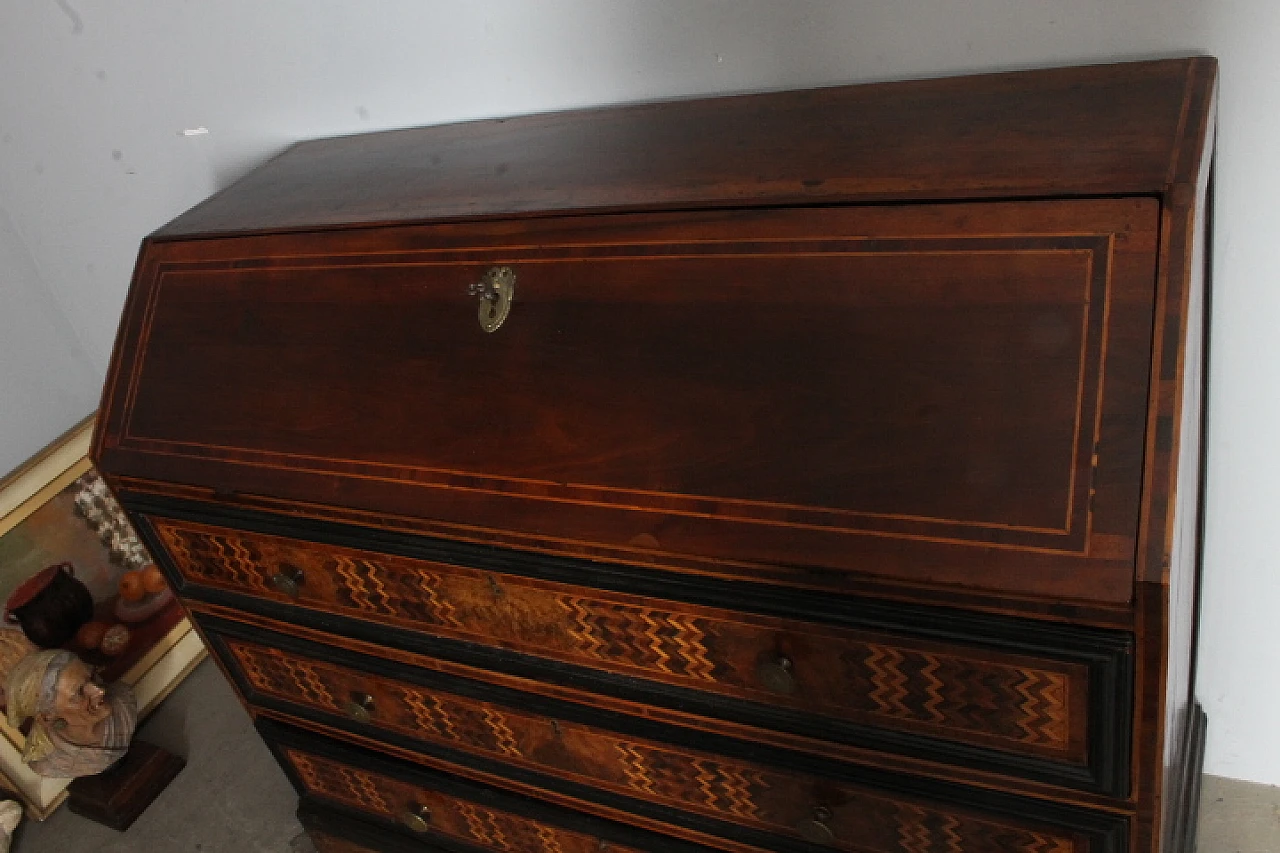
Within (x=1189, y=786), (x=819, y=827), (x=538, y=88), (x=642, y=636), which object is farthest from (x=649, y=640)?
(x=1189, y=786)

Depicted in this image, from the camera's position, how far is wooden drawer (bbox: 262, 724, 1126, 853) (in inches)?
40.7

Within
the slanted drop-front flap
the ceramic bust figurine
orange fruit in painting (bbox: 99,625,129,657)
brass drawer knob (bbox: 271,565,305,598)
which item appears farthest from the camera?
orange fruit in painting (bbox: 99,625,129,657)

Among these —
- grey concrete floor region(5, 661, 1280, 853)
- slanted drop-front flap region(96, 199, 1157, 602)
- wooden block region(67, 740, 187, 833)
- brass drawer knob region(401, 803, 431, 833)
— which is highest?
slanted drop-front flap region(96, 199, 1157, 602)

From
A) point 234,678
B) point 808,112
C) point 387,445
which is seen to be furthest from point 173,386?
point 808,112

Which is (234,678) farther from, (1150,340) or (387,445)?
(1150,340)

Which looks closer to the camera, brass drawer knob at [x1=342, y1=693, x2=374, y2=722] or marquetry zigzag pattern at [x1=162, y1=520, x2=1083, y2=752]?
marquetry zigzag pattern at [x1=162, y1=520, x2=1083, y2=752]

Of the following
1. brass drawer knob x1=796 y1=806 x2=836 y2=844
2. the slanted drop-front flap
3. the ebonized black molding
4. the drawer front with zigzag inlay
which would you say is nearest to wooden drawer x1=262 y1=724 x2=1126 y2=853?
brass drawer knob x1=796 y1=806 x2=836 y2=844

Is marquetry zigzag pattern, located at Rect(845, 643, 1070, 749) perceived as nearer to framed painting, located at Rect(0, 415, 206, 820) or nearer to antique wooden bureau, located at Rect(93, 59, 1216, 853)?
antique wooden bureau, located at Rect(93, 59, 1216, 853)

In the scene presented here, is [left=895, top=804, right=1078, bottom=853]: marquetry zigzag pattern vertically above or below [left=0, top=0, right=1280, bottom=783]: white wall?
below

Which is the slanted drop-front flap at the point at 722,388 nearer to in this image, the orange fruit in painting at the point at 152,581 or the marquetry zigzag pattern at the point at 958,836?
the marquetry zigzag pattern at the point at 958,836

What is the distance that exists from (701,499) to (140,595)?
1826 millimetres

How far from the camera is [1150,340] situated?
0.87 m

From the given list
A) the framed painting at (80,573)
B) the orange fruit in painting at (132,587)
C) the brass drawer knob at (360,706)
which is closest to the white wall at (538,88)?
the framed painting at (80,573)

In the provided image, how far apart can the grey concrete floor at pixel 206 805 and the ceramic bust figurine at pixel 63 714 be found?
0.16m
